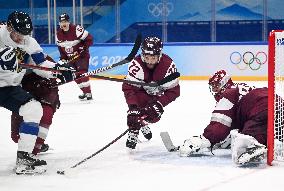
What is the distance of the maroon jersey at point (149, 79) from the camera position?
3.97 metres

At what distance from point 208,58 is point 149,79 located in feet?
15.9

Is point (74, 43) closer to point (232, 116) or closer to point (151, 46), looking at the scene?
Result: point (151, 46)

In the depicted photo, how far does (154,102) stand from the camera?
3816 millimetres

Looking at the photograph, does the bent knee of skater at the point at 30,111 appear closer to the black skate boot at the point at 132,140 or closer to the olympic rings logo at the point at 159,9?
the black skate boot at the point at 132,140

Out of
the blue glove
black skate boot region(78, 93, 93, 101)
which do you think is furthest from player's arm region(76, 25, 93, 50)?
the blue glove

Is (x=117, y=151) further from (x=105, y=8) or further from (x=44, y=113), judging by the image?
(x=105, y=8)

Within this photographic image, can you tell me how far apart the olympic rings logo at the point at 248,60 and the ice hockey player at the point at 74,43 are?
7.90 ft

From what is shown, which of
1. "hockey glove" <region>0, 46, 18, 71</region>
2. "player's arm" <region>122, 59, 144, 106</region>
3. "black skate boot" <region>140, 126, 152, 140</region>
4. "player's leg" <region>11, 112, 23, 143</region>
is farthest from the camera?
"black skate boot" <region>140, 126, 152, 140</region>

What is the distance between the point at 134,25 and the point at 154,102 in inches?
307

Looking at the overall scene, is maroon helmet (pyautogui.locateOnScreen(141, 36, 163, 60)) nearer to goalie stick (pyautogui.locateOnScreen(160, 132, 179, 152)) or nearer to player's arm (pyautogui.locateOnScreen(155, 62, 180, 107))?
player's arm (pyautogui.locateOnScreen(155, 62, 180, 107))

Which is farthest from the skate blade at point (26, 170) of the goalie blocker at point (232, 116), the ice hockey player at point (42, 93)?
the goalie blocker at point (232, 116)

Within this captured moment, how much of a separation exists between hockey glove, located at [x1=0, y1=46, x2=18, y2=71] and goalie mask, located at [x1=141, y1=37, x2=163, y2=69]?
41.2 inches

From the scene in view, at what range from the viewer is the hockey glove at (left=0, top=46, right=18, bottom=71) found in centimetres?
299

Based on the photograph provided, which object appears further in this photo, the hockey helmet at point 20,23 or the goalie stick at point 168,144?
the goalie stick at point 168,144
